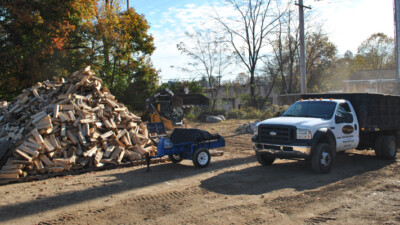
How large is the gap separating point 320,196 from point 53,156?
24.3 ft

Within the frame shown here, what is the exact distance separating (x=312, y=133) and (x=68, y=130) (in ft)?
23.8

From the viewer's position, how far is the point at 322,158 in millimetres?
9133

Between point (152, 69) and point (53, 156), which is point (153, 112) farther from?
point (53, 156)

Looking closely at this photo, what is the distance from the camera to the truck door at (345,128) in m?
9.69

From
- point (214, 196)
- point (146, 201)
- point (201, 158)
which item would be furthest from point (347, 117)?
point (146, 201)

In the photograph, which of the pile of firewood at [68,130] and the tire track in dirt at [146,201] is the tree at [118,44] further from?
the tire track in dirt at [146,201]

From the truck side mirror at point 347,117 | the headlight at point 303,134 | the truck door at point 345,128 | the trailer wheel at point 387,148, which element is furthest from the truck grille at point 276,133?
the trailer wheel at point 387,148

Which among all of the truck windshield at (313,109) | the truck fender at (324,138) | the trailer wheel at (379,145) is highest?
the truck windshield at (313,109)

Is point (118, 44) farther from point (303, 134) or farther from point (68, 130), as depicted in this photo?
point (303, 134)

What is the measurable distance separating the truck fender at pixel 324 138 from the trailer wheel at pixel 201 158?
10.4 ft

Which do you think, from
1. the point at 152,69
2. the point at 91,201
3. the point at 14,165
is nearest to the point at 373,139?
the point at 91,201

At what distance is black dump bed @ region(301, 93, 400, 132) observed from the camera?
10.5 m

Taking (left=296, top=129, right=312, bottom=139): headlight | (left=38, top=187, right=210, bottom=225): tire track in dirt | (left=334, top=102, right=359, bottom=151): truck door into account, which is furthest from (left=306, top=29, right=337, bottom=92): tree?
(left=38, top=187, right=210, bottom=225): tire track in dirt

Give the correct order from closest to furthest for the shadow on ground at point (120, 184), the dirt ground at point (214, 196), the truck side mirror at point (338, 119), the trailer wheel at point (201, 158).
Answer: the dirt ground at point (214, 196) → the shadow on ground at point (120, 184) → the truck side mirror at point (338, 119) → the trailer wheel at point (201, 158)
